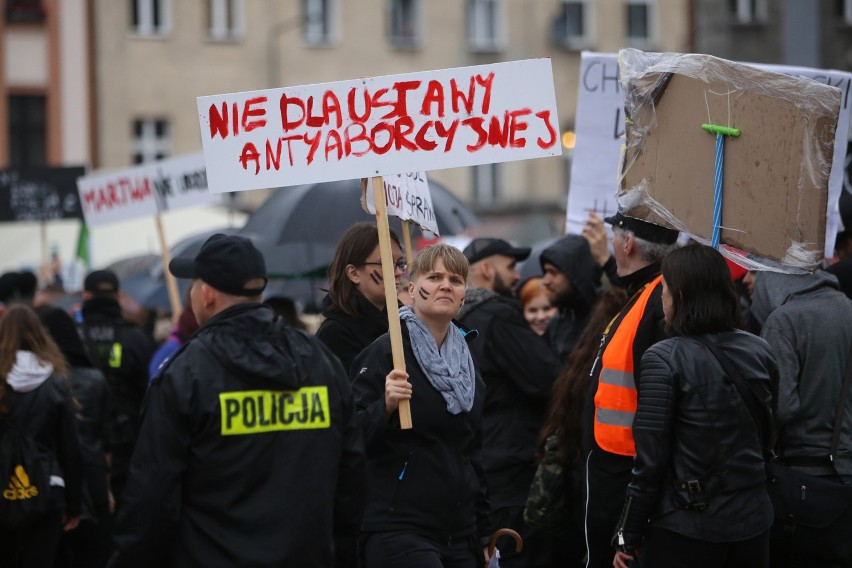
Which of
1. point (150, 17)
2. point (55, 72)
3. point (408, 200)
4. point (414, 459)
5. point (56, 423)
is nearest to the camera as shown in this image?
point (414, 459)

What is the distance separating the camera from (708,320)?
17.5 feet

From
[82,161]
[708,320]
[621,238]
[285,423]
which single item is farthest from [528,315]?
[82,161]

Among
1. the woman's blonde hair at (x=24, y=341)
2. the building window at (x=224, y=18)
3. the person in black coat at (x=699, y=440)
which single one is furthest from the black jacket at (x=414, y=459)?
the building window at (x=224, y=18)

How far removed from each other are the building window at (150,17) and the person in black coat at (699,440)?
97.1 feet

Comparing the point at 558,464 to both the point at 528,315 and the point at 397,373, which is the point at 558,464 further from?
the point at 528,315

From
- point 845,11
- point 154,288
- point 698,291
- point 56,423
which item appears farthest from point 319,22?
point 698,291

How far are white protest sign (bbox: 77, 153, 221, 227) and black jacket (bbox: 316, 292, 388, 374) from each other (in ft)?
17.2

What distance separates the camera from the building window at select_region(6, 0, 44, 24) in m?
31.7

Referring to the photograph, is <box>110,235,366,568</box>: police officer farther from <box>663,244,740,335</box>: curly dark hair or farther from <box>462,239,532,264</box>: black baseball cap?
<box>462,239,532,264</box>: black baseball cap

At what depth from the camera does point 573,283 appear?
7816 millimetres

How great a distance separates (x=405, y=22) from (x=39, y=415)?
2870 cm

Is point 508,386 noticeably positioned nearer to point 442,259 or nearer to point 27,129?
point 442,259

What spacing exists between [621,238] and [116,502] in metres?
5.37

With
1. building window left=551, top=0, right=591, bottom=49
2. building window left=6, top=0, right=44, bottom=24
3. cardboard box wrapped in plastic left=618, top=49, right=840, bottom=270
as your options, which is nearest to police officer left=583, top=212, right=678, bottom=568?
cardboard box wrapped in plastic left=618, top=49, right=840, bottom=270
